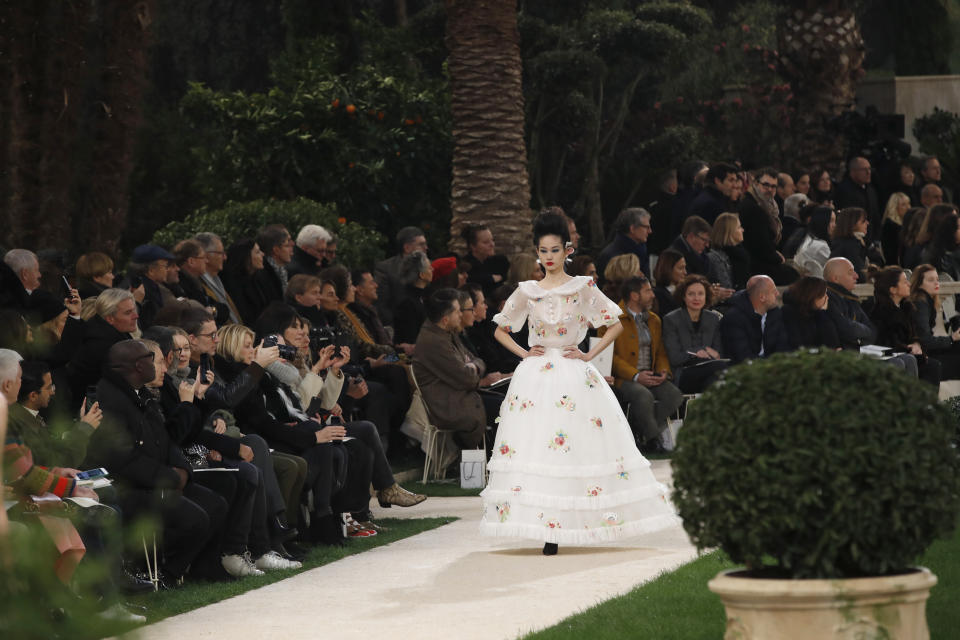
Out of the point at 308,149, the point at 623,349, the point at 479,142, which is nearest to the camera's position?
the point at 623,349

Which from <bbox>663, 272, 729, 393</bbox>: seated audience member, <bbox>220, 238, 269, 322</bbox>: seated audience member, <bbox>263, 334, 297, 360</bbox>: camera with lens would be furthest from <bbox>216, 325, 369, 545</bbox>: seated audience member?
<bbox>663, 272, 729, 393</bbox>: seated audience member

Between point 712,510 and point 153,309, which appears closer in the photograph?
point 712,510

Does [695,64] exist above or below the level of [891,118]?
above

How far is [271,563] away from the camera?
910cm

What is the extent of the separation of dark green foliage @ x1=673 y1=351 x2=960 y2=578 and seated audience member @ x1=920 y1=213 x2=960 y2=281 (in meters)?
13.1

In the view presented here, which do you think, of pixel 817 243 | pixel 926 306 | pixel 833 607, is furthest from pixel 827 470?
pixel 817 243

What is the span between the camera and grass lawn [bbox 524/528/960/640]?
6859 millimetres

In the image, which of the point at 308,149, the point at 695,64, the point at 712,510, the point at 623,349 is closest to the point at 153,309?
the point at 623,349

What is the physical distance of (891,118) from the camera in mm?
22609

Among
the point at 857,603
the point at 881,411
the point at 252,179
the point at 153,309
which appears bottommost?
the point at 857,603

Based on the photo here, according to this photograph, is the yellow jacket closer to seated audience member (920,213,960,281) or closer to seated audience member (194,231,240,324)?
seated audience member (194,231,240,324)

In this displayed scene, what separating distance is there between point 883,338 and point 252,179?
8.97m

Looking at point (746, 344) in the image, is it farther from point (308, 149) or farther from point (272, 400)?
point (308, 149)

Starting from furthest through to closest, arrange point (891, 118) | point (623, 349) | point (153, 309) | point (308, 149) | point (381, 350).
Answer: point (891, 118) → point (308, 149) → point (623, 349) → point (381, 350) → point (153, 309)
